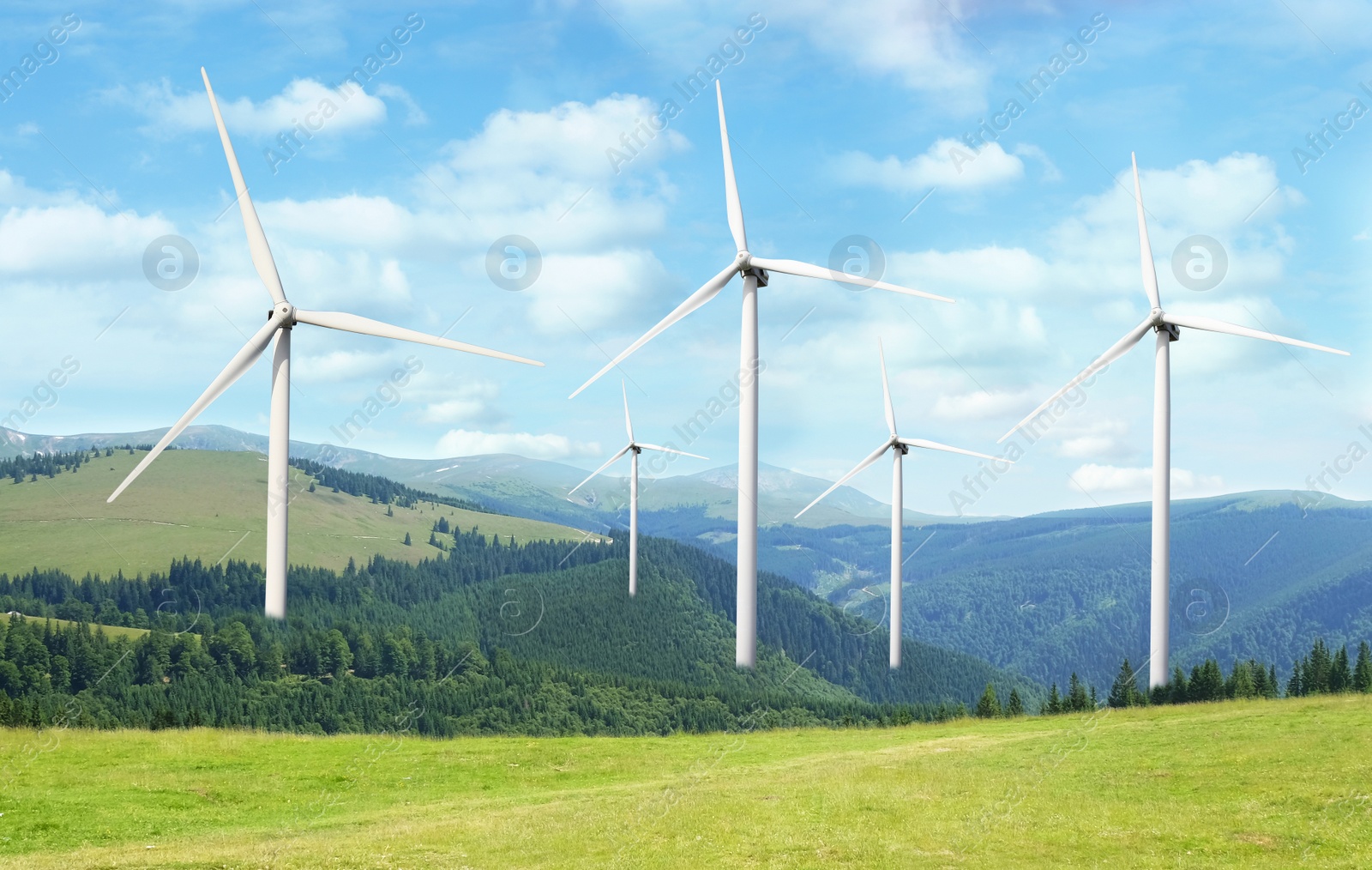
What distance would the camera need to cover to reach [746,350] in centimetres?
5838

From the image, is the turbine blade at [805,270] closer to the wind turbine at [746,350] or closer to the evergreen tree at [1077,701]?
the wind turbine at [746,350]

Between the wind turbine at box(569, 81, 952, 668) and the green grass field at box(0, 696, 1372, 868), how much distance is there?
7051mm

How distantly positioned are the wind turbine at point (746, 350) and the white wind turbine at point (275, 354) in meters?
12.4

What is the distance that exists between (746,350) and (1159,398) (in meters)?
26.8

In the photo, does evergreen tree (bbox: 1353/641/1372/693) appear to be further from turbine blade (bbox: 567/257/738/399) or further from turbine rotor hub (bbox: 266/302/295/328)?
turbine rotor hub (bbox: 266/302/295/328)

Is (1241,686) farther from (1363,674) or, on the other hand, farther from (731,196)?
(731,196)

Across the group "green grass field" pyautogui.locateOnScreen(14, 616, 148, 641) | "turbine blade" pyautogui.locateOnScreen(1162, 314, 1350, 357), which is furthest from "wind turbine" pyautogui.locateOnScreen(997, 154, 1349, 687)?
"green grass field" pyautogui.locateOnScreen(14, 616, 148, 641)

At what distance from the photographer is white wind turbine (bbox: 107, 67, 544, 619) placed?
6047 centimetres

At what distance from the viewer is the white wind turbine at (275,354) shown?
60.5 meters

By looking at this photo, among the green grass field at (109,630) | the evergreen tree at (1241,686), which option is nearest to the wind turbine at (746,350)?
the evergreen tree at (1241,686)

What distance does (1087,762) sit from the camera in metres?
43.1

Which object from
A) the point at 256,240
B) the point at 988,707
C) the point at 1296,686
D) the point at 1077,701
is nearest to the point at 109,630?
the point at 256,240

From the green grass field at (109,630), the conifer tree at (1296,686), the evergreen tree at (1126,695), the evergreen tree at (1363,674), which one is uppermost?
the evergreen tree at (1363,674)

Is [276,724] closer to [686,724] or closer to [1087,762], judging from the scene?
[686,724]
